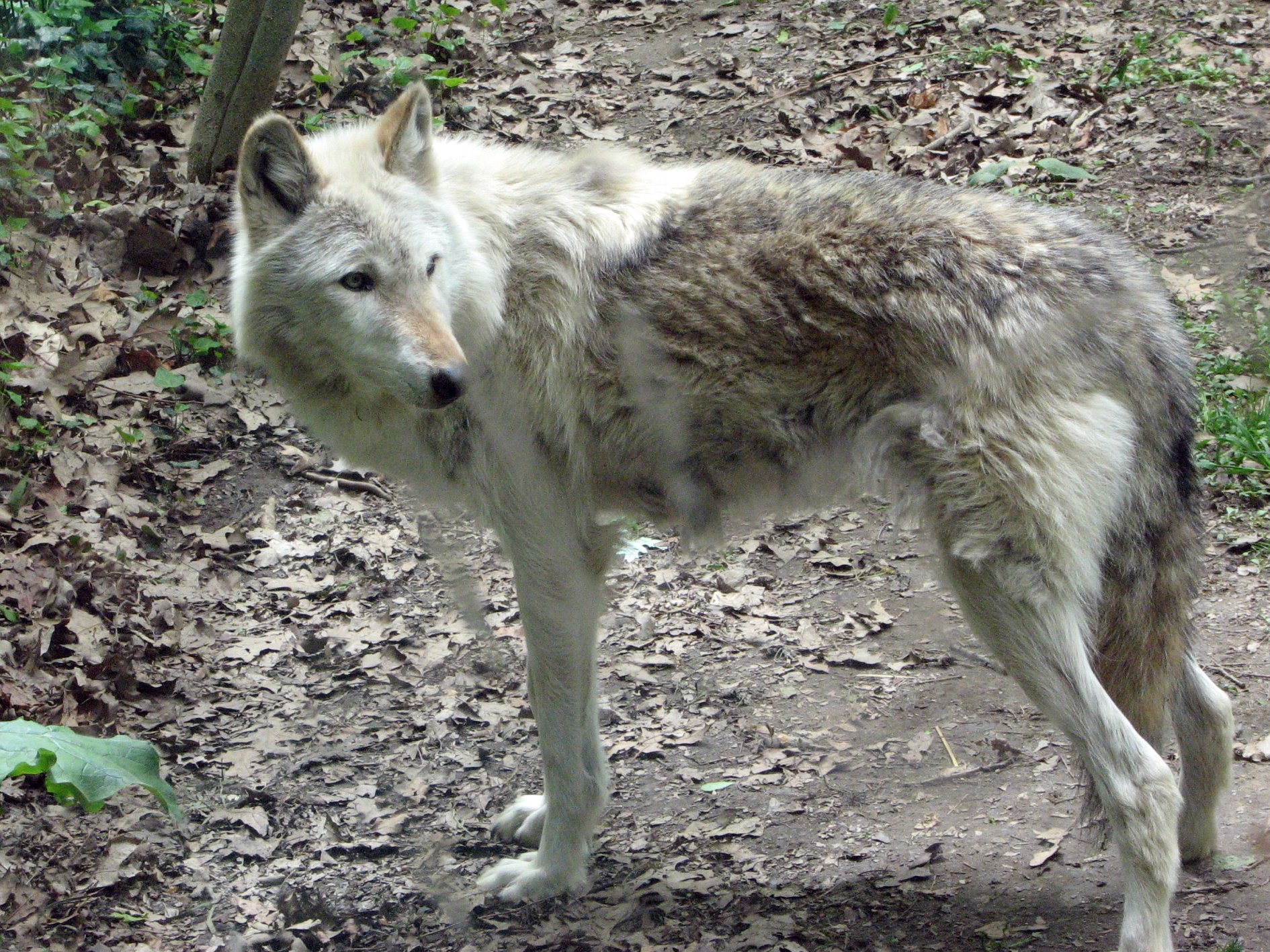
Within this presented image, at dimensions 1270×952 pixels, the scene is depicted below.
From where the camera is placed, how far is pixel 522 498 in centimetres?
358

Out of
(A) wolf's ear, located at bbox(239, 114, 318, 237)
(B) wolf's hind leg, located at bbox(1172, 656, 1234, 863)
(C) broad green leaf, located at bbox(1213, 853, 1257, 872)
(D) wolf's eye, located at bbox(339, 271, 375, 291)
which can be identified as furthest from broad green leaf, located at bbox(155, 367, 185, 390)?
(C) broad green leaf, located at bbox(1213, 853, 1257, 872)

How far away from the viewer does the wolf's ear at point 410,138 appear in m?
3.61

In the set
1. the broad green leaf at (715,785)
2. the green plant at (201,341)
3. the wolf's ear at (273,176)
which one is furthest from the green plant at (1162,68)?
the wolf's ear at (273,176)

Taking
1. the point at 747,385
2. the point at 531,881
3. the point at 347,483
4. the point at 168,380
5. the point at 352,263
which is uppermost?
the point at 352,263

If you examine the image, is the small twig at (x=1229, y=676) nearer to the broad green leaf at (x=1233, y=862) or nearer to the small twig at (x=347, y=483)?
the broad green leaf at (x=1233, y=862)

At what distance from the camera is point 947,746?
4332 millimetres

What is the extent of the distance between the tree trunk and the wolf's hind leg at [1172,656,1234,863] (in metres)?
6.08

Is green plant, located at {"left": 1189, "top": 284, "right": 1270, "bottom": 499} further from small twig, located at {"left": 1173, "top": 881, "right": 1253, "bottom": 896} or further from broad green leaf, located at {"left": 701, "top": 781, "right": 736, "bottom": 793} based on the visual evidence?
broad green leaf, located at {"left": 701, "top": 781, "right": 736, "bottom": 793}

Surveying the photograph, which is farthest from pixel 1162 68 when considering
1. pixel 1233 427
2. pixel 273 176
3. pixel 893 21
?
pixel 273 176

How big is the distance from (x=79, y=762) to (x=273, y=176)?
74.6 inches

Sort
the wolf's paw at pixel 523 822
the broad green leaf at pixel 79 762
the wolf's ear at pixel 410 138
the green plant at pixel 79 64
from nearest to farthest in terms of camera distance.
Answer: the broad green leaf at pixel 79 762
the wolf's ear at pixel 410 138
the wolf's paw at pixel 523 822
the green plant at pixel 79 64

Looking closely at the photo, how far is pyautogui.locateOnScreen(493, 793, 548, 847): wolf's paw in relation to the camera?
4.07 meters

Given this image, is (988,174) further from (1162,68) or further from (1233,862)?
(1233,862)

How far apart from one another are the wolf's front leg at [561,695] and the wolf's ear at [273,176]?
50.5 inches
